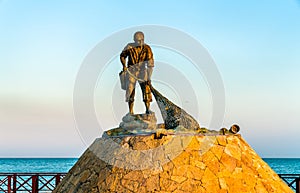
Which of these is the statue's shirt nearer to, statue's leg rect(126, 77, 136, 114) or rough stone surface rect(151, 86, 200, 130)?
statue's leg rect(126, 77, 136, 114)

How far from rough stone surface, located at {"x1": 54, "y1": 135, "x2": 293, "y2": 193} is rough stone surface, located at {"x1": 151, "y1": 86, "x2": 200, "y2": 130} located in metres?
0.63

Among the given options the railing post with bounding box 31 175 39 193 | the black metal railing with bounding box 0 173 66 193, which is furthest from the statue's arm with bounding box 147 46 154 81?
the railing post with bounding box 31 175 39 193

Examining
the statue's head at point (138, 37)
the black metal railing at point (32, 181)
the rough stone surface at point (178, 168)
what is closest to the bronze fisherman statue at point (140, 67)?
the statue's head at point (138, 37)

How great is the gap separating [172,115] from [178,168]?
5.60 feet

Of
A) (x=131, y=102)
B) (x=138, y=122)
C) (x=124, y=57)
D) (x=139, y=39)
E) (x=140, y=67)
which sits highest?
(x=139, y=39)

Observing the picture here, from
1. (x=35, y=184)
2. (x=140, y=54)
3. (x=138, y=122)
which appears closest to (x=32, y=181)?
(x=35, y=184)

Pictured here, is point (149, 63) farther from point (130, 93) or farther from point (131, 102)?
point (131, 102)

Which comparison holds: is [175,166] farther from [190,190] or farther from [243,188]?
[243,188]

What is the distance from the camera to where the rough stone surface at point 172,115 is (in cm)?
989

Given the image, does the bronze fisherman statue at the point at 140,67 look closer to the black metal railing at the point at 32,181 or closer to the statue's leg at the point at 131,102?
the statue's leg at the point at 131,102

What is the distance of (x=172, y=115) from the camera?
402 inches

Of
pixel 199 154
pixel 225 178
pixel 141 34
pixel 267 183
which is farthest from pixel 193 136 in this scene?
pixel 141 34

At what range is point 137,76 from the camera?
409 inches

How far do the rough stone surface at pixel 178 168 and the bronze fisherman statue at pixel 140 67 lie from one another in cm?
123
